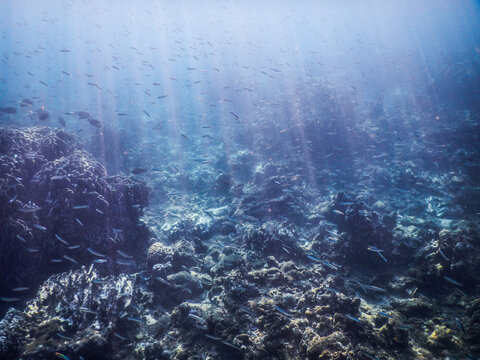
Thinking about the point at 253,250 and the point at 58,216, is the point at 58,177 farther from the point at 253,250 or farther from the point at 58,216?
the point at 253,250

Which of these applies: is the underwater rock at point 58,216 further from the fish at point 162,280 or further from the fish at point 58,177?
the fish at point 162,280

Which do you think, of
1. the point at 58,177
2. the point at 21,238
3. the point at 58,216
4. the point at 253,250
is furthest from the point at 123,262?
the point at 253,250

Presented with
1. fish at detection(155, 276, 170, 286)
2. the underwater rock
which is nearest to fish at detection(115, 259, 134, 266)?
the underwater rock

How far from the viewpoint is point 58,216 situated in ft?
23.5

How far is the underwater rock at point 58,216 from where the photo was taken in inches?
255

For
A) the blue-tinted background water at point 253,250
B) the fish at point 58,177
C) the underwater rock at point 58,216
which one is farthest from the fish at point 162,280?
the fish at point 58,177

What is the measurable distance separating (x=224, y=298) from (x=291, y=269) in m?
2.34

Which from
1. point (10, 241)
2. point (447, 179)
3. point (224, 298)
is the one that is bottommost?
point (447, 179)

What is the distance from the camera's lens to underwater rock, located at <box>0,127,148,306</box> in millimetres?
6473

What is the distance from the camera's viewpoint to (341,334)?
452 cm

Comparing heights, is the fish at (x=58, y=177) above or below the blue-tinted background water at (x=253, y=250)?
above

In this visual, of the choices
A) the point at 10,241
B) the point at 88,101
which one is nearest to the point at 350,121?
the point at 10,241

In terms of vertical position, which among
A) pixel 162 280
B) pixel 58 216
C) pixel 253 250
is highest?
pixel 58 216

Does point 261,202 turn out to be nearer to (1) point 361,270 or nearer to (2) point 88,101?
(1) point 361,270
